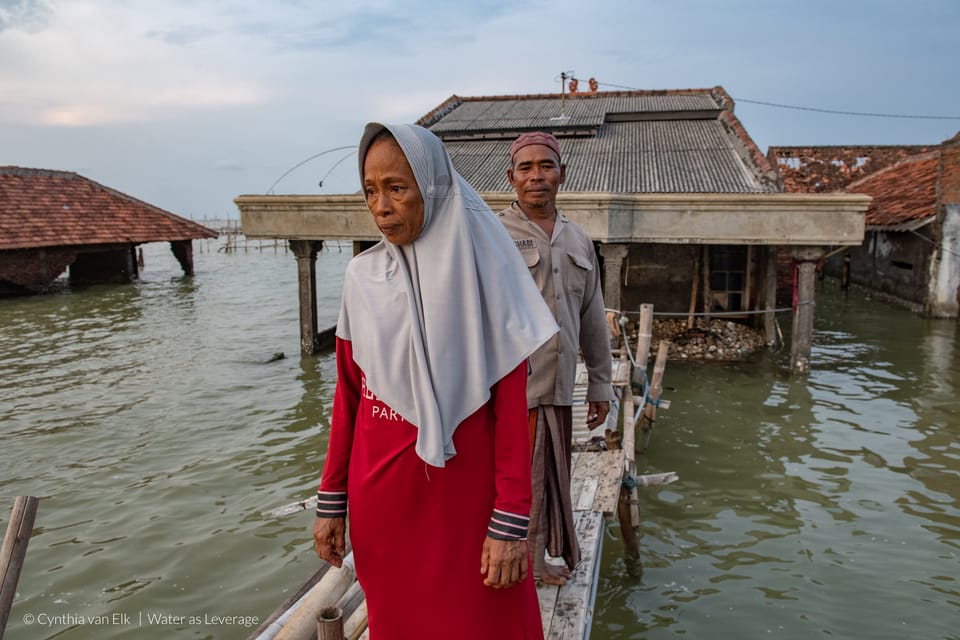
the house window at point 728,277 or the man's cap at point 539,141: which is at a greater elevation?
the man's cap at point 539,141

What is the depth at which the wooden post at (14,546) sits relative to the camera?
2250 millimetres

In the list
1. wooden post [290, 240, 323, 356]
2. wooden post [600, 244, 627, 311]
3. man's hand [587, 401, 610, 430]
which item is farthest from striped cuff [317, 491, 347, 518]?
wooden post [290, 240, 323, 356]

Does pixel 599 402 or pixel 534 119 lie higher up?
pixel 534 119

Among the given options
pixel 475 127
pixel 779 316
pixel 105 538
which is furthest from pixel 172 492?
pixel 779 316

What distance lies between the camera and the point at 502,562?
1.92 m

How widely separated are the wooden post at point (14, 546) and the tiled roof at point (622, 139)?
36.5 feet

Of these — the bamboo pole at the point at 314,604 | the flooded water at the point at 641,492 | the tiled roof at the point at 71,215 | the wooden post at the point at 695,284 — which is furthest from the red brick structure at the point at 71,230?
the bamboo pole at the point at 314,604

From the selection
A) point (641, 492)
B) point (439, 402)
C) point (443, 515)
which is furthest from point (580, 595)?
point (641, 492)

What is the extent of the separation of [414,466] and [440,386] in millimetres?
259

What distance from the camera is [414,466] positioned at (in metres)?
1.96

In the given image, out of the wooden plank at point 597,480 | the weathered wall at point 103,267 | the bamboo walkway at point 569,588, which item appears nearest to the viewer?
the bamboo walkway at point 569,588

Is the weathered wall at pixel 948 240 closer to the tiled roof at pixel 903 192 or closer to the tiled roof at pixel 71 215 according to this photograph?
the tiled roof at pixel 903 192

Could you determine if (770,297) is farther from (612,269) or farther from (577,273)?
(577,273)

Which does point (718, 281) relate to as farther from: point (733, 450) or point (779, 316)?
point (733, 450)
